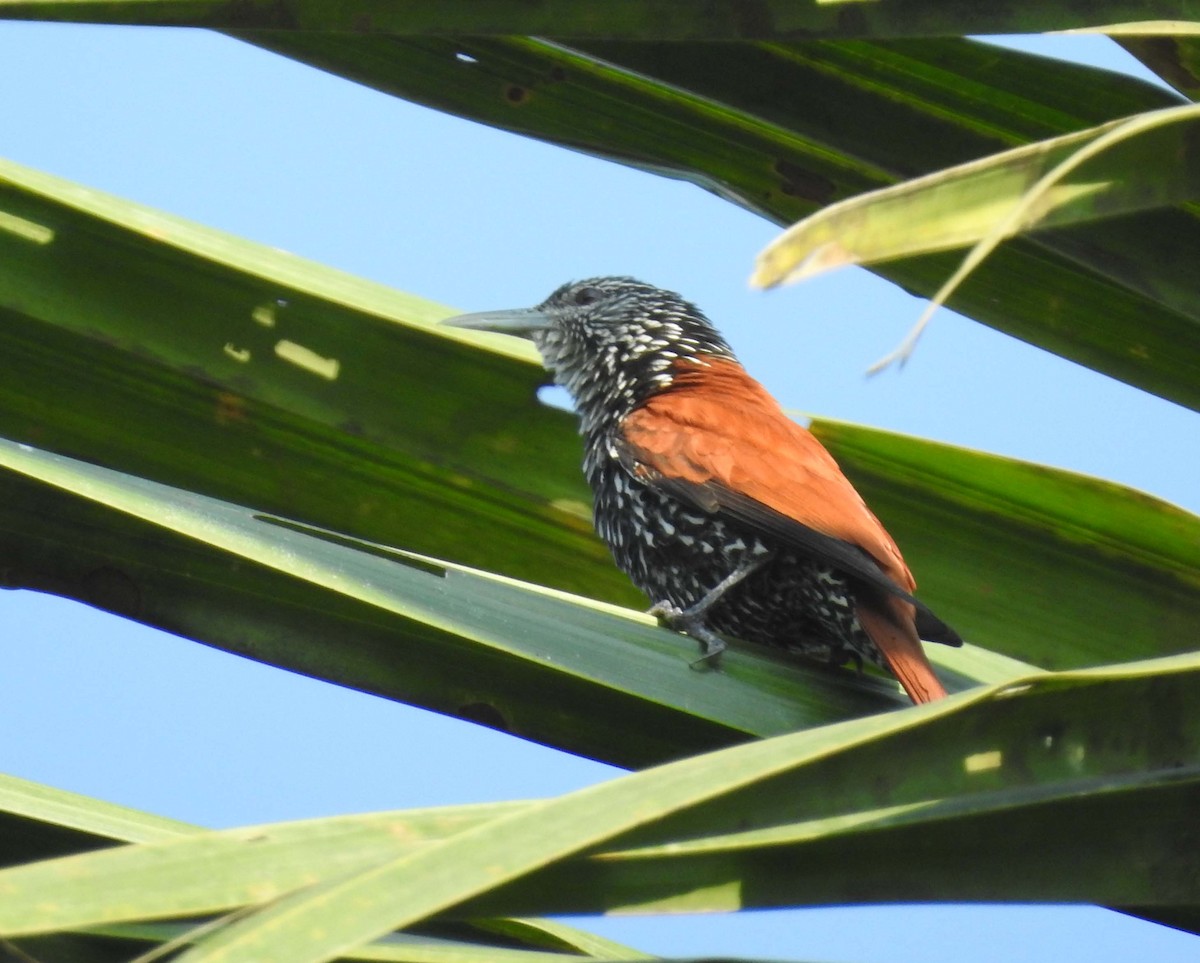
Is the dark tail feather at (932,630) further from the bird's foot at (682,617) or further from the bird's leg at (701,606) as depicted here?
the bird's leg at (701,606)

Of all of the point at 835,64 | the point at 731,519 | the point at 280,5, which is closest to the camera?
the point at 280,5

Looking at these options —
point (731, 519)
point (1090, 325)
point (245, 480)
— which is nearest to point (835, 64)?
point (1090, 325)

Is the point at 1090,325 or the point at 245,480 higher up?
the point at 1090,325

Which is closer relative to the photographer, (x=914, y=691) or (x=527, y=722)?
(x=527, y=722)

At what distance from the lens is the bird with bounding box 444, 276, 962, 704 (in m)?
2.55

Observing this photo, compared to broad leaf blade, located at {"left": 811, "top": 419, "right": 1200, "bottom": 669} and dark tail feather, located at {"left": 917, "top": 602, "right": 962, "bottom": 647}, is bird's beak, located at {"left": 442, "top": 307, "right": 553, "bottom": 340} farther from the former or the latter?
broad leaf blade, located at {"left": 811, "top": 419, "right": 1200, "bottom": 669}

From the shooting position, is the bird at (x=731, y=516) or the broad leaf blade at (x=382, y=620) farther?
the bird at (x=731, y=516)

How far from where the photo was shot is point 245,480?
1868 mm

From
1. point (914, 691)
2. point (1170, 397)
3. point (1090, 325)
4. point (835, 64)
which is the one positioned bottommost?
point (914, 691)

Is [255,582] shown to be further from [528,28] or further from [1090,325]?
[1090,325]

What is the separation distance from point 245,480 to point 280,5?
79cm

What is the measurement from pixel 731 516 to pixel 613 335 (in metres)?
1.05

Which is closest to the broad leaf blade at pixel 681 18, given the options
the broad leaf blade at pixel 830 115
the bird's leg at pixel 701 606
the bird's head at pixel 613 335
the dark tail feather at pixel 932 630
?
the broad leaf blade at pixel 830 115

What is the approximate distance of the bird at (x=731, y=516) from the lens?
2553 millimetres
